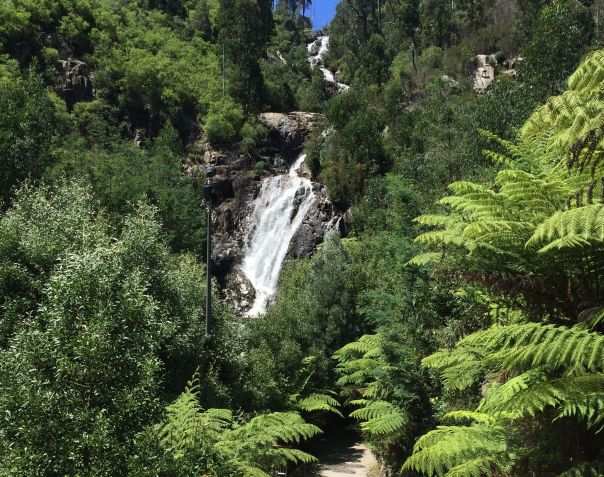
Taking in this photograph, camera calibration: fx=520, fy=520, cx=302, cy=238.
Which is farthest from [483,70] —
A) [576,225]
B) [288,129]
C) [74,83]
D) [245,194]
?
[576,225]

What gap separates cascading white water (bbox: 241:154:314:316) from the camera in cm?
2923

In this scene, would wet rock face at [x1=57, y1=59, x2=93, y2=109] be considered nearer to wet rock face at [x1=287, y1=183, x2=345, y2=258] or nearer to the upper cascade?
wet rock face at [x1=287, y1=183, x2=345, y2=258]

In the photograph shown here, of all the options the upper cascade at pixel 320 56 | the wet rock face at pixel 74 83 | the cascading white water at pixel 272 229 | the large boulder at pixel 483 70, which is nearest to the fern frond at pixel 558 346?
the cascading white water at pixel 272 229

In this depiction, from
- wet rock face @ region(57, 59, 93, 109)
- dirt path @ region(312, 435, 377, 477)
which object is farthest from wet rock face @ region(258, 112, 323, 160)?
dirt path @ region(312, 435, 377, 477)

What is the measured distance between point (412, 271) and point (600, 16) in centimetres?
3274

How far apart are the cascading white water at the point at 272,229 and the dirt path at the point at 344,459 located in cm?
1230

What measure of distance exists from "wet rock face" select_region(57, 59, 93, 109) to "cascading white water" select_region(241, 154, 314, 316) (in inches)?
638

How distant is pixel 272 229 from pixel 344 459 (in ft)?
57.9

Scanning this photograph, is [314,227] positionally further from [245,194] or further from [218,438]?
[218,438]

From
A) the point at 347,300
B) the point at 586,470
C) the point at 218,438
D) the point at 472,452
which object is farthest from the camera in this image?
the point at 347,300

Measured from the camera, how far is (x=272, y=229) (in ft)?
101

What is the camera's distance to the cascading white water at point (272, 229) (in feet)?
95.9

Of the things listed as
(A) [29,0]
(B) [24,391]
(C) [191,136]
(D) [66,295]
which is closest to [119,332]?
(D) [66,295]

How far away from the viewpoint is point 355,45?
179ft
